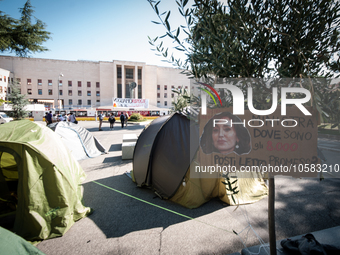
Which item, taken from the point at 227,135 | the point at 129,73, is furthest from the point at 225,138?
the point at 129,73

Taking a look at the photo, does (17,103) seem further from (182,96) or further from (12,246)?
(182,96)

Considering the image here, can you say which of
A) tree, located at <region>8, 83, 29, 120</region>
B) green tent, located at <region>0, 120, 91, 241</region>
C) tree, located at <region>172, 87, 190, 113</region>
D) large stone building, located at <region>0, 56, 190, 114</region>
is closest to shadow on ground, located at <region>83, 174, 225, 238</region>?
green tent, located at <region>0, 120, 91, 241</region>

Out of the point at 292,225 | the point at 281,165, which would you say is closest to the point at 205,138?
the point at 281,165

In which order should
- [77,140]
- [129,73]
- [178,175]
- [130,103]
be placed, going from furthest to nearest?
[129,73] < [130,103] < [77,140] < [178,175]

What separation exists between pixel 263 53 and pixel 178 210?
3.63m

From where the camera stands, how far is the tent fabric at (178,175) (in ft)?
14.3

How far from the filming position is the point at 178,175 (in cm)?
439

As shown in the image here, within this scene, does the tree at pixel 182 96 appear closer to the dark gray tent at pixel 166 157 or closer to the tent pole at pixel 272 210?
the dark gray tent at pixel 166 157

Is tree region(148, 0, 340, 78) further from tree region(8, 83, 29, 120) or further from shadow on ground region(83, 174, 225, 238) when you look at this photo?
tree region(8, 83, 29, 120)

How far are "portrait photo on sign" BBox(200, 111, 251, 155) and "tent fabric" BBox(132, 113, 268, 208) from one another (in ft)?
6.89

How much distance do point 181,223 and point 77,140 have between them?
6.96 meters

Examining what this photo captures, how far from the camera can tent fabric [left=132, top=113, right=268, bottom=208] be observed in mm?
4352

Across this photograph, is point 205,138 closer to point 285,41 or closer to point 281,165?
point 281,165

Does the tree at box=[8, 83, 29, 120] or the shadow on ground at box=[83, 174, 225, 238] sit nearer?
the shadow on ground at box=[83, 174, 225, 238]
